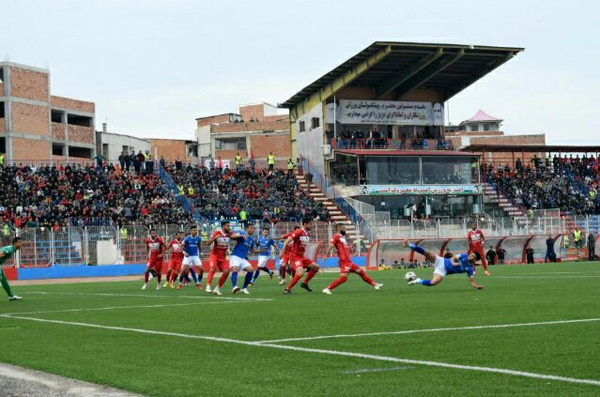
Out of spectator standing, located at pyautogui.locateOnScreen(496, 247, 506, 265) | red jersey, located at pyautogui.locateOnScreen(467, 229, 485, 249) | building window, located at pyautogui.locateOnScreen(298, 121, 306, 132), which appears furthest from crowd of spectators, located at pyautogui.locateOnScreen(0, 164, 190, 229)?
red jersey, located at pyautogui.locateOnScreen(467, 229, 485, 249)

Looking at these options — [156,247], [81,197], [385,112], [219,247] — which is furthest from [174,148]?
[219,247]

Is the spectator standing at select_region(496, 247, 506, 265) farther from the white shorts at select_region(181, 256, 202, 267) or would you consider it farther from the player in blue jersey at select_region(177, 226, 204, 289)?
the white shorts at select_region(181, 256, 202, 267)

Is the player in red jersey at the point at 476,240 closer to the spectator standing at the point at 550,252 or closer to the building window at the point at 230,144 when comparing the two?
the spectator standing at the point at 550,252

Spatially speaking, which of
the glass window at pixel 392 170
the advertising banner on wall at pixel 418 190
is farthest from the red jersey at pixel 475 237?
the glass window at pixel 392 170

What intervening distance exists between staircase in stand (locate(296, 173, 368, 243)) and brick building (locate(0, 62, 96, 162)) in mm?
23819

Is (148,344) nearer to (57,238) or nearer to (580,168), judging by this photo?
(57,238)

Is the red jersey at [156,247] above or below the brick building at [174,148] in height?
below

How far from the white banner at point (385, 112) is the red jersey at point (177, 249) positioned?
41218 mm

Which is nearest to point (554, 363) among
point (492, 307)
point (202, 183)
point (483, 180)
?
point (492, 307)

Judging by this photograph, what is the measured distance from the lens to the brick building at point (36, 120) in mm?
81562

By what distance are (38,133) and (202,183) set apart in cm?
2602

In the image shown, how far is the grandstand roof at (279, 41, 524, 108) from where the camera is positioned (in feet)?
224

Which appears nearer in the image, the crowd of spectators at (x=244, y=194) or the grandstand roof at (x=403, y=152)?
the crowd of spectators at (x=244, y=194)

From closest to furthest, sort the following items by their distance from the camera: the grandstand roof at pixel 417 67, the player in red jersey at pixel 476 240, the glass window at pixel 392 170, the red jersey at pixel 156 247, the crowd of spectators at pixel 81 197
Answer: the red jersey at pixel 156 247
the player in red jersey at pixel 476 240
the crowd of spectators at pixel 81 197
the grandstand roof at pixel 417 67
the glass window at pixel 392 170
